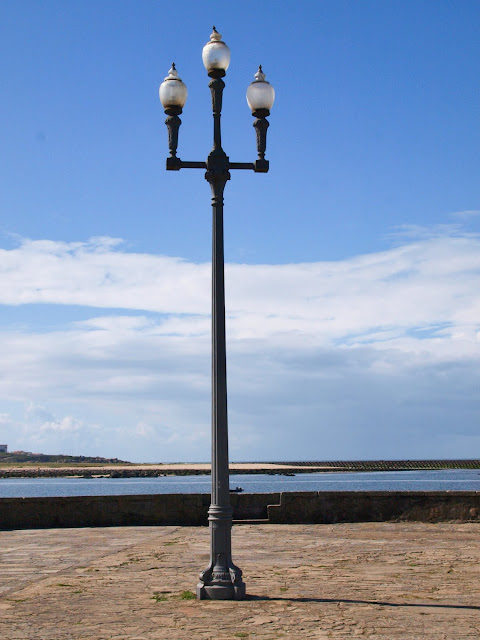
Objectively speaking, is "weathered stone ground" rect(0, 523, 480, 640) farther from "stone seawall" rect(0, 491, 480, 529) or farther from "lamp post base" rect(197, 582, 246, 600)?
"stone seawall" rect(0, 491, 480, 529)

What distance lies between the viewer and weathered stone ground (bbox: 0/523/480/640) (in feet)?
20.2

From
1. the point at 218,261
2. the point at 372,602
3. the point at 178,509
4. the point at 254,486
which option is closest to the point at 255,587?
the point at 372,602

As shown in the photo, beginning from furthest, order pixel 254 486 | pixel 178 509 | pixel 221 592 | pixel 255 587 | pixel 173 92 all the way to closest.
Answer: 1. pixel 254 486
2. pixel 178 509
3. pixel 173 92
4. pixel 255 587
5. pixel 221 592

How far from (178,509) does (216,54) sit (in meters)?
9.76

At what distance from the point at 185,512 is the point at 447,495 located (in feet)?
17.0

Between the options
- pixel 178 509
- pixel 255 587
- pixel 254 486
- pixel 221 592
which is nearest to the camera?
pixel 221 592

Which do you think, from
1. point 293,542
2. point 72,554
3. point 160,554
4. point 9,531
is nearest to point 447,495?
point 293,542

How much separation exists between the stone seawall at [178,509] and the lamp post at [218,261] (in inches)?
299

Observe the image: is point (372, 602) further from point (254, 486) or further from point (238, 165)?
point (254, 486)

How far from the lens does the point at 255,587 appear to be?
8.04 metres

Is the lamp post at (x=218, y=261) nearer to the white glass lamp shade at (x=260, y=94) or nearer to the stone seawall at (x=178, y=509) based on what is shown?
the white glass lamp shade at (x=260, y=94)

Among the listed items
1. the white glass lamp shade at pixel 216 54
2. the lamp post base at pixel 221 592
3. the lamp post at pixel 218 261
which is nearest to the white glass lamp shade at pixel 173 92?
the lamp post at pixel 218 261

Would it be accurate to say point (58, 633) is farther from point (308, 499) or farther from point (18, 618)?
point (308, 499)

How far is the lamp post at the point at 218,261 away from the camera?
750 cm
